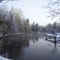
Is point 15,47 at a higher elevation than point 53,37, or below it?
below

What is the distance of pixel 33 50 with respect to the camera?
2.79m

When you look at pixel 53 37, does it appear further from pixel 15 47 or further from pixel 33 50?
pixel 15 47

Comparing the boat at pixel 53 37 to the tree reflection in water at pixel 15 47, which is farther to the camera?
the tree reflection in water at pixel 15 47

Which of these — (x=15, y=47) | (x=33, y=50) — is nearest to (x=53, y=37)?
(x=33, y=50)

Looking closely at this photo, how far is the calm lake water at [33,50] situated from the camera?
8.36ft

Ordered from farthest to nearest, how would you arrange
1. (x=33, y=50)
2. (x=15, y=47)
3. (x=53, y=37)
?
(x=15, y=47) → (x=33, y=50) → (x=53, y=37)

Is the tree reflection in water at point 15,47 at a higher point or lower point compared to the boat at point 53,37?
lower

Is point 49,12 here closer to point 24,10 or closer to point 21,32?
point 24,10

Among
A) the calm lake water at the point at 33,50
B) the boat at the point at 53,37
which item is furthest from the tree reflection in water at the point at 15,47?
the boat at the point at 53,37

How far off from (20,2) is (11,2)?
361mm

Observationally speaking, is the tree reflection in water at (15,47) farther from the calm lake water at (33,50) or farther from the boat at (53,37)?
the boat at (53,37)

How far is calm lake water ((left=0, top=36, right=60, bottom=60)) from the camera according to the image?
255 centimetres

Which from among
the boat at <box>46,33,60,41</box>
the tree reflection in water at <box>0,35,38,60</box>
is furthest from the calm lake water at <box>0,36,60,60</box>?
the boat at <box>46,33,60,41</box>

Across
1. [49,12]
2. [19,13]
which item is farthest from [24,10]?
[49,12]
